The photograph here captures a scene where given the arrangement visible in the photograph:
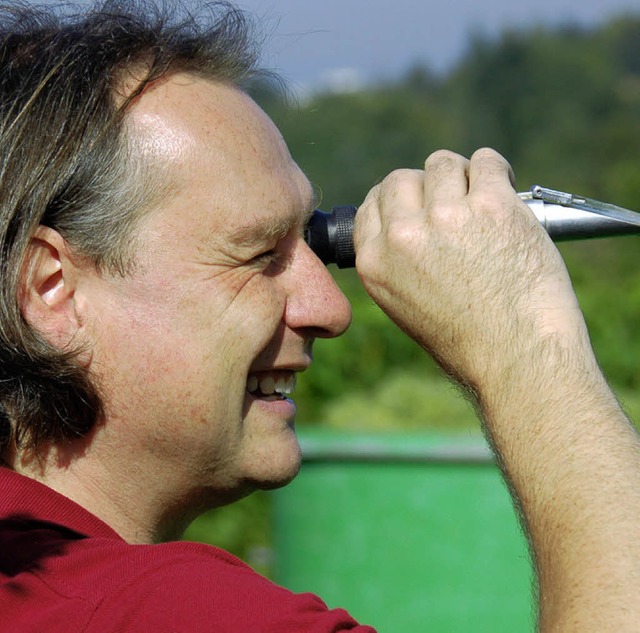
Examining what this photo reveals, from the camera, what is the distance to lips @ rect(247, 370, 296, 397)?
1.96 m

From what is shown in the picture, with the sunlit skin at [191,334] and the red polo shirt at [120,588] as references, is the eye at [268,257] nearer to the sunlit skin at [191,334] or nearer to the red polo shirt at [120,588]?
the sunlit skin at [191,334]

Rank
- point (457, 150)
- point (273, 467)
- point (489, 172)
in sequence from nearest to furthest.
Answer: point (489, 172), point (273, 467), point (457, 150)

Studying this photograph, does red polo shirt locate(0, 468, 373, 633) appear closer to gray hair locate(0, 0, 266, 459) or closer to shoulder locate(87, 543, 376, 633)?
shoulder locate(87, 543, 376, 633)

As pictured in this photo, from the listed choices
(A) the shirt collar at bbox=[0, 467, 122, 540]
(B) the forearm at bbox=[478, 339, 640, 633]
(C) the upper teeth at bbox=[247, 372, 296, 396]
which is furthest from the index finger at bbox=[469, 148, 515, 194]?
(A) the shirt collar at bbox=[0, 467, 122, 540]

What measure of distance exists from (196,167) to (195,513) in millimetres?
640

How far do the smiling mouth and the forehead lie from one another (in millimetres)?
260

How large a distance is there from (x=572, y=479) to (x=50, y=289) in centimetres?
93

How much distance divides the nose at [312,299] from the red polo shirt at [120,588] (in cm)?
51

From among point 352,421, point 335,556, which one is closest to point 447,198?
point 335,556

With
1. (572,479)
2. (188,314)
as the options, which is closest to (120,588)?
(188,314)

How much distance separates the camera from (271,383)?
1995 millimetres

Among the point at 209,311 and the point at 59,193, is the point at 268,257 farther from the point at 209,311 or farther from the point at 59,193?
the point at 59,193

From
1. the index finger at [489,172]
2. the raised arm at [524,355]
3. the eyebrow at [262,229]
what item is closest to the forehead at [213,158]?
the eyebrow at [262,229]

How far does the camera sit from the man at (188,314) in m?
1.56
